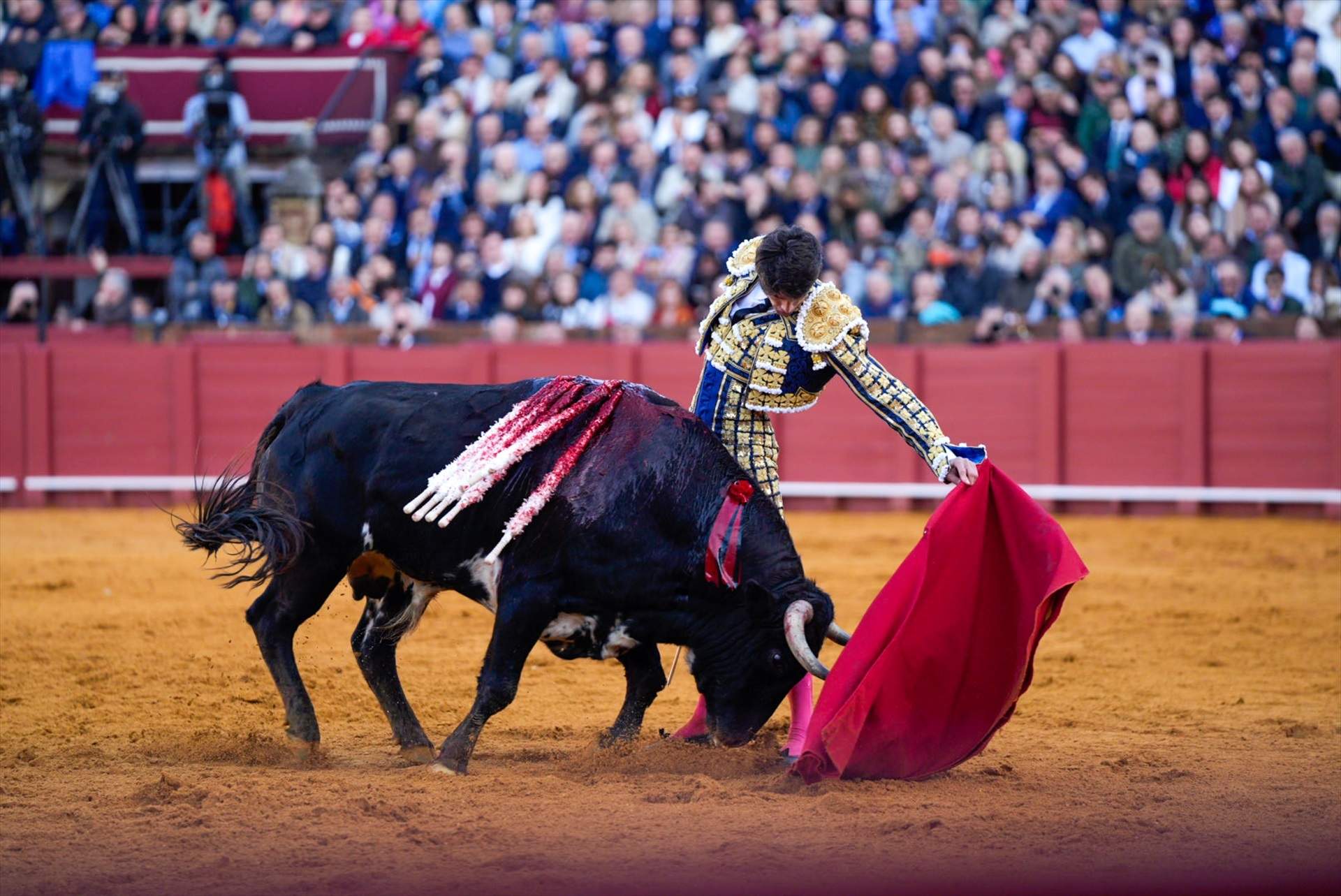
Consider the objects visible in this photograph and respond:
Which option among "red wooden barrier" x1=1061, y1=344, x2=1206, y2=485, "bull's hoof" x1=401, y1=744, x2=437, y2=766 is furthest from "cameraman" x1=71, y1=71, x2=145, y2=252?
"bull's hoof" x1=401, y1=744, x2=437, y2=766

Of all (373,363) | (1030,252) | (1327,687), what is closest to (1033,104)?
(1030,252)

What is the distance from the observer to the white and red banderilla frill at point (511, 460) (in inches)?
161

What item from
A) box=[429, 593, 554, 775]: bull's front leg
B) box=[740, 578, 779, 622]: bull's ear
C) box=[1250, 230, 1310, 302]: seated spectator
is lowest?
box=[429, 593, 554, 775]: bull's front leg

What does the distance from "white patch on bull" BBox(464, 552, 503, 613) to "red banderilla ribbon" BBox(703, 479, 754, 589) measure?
54 cm

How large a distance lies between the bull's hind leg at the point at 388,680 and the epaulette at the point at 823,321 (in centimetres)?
141

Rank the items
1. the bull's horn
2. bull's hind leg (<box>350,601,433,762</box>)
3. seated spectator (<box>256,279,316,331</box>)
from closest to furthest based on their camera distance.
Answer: the bull's horn < bull's hind leg (<box>350,601,433,762</box>) < seated spectator (<box>256,279,316,331</box>)

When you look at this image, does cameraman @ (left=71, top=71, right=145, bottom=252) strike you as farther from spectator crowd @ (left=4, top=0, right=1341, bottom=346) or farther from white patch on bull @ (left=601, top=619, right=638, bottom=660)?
white patch on bull @ (left=601, top=619, right=638, bottom=660)

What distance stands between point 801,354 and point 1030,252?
608cm

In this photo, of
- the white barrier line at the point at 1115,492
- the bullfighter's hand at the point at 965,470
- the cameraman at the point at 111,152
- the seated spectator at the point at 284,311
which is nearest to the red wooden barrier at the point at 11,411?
the seated spectator at the point at 284,311

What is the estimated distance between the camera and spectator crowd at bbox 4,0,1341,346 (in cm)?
987

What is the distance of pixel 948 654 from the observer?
159 inches

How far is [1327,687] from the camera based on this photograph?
5438 millimetres

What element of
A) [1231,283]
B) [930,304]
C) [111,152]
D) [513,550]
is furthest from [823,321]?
[111,152]

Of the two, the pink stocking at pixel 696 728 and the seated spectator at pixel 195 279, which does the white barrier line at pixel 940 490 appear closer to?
the seated spectator at pixel 195 279
